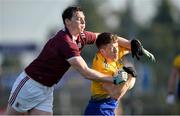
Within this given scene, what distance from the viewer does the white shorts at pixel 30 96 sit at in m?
8.10

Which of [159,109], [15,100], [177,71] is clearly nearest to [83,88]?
[159,109]

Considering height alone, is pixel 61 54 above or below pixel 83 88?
above

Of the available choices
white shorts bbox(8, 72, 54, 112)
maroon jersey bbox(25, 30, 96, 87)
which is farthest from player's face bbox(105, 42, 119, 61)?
white shorts bbox(8, 72, 54, 112)

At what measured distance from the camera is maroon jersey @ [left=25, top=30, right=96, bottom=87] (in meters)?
7.80

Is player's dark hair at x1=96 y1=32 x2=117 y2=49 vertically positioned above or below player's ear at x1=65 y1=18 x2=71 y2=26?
below

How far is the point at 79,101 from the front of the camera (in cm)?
1903

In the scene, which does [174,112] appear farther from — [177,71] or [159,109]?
[177,71]

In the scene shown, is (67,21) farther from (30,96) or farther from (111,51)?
(30,96)

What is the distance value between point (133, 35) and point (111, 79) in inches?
332

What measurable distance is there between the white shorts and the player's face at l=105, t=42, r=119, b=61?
2.14ft

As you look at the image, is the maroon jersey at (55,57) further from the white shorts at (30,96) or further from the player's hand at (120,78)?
the player's hand at (120,78)

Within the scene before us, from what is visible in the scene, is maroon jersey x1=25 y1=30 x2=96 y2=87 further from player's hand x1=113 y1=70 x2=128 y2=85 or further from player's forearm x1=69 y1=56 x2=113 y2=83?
player's hand x1=113 y1=70 x2=128 y2=85

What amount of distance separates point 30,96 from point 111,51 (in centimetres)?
92

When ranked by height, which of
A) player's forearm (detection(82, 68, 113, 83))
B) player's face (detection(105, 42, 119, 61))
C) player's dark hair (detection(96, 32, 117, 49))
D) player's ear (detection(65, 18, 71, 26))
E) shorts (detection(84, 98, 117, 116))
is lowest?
shorts (detection(84, 98, 117, 116))
